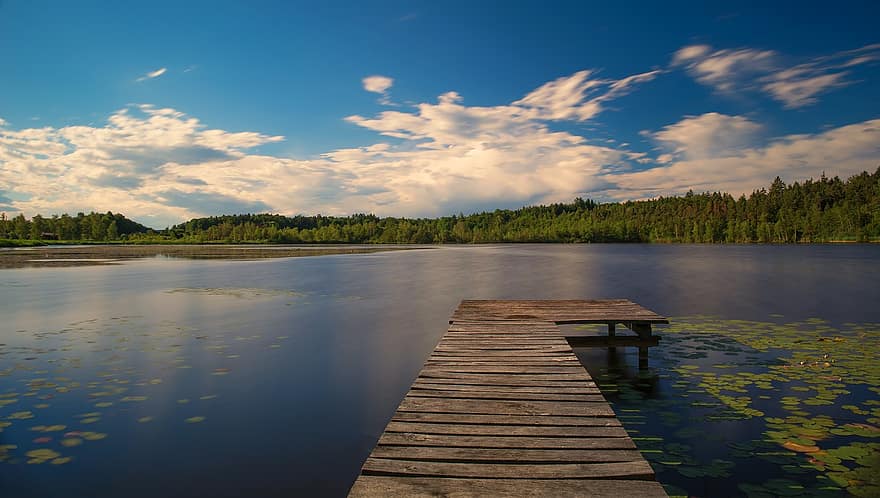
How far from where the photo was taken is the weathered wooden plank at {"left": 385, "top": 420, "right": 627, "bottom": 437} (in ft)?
12.9

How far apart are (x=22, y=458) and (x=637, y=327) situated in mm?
9033

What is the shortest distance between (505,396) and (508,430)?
923 mm

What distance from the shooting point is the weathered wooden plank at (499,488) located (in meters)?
3.00

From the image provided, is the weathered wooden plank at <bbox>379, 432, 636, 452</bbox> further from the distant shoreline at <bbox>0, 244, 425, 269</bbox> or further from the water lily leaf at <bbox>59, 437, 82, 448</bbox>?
the distant shoreline at <bbox>0, 244, 425, 269</bbox>

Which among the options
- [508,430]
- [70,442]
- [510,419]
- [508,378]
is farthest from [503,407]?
[70,442]

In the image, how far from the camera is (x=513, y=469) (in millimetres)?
3330

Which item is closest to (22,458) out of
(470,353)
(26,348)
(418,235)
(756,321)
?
(470,353)

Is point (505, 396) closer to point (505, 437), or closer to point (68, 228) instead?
point (505, 437)

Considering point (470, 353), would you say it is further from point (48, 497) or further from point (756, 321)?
point (756, 321)

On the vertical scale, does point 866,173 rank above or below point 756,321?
above

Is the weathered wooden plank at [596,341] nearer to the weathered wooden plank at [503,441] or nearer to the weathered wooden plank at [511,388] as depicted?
the weathered wooden plank at [511,388]

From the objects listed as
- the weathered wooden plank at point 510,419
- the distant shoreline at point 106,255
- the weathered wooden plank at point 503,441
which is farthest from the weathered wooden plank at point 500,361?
the distant shoreline at point 106,255

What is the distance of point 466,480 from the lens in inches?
126

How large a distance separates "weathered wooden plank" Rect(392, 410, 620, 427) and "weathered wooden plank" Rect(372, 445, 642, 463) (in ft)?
1.76
